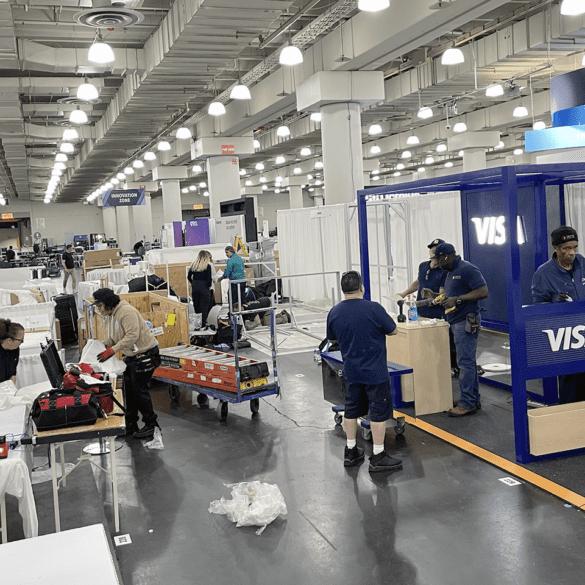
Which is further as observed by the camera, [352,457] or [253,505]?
[352,457]

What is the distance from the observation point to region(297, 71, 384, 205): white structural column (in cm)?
1230

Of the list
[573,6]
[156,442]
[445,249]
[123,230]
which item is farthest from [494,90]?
[123,230]

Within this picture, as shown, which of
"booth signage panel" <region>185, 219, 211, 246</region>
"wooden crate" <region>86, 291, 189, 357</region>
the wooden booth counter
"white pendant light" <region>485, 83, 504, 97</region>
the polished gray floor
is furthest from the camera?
"booth signage panel" <region>185, 219, 211, 246</region>

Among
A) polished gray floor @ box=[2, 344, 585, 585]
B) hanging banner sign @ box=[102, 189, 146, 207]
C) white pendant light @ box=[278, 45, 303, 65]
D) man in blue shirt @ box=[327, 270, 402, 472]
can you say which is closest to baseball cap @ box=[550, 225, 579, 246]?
man in blue shirt @ box=[327, 270, 402, 472]

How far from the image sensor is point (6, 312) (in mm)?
9984

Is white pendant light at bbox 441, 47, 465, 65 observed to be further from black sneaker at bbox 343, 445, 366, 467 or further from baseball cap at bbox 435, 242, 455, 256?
black sneaker at bbox 343, 445, 366, 467

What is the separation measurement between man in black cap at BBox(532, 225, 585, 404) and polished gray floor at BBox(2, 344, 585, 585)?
1.28 meters

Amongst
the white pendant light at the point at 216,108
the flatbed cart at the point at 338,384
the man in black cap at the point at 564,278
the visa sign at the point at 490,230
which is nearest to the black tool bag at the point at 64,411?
the flatbed cart at the point at 338,384

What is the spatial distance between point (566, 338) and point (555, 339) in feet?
A: 0.38

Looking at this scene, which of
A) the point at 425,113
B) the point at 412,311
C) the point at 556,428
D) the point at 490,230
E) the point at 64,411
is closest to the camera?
the point at 64,411

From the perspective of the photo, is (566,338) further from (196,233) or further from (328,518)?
(196,233)

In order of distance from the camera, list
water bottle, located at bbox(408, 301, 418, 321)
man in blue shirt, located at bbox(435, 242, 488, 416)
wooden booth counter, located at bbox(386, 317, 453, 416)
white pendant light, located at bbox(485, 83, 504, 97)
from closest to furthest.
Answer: man in blue shirt, located at bbox(435, 242, 488, 416)
wooden booth counter, located at bbox(386, 317, 453, 416)
water bottle, located at bbox(408, 301, 418, 321)
white pendant light, located at bbox(485, 83, 504, 97)

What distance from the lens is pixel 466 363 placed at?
6773 millimetres

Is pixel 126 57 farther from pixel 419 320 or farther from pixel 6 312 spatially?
pixel 419 320
